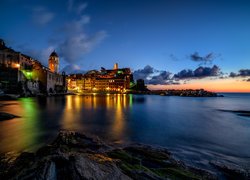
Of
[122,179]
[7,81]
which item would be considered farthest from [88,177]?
[7,81]

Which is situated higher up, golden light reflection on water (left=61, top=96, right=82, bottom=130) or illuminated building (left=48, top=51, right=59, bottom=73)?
illuminated building (left=48, top=51, right=59, bottom=73)

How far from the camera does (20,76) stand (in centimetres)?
6919

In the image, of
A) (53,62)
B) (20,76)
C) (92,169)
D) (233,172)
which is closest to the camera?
(92,169)

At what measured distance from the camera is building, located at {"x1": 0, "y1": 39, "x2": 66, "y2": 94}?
65875 mm

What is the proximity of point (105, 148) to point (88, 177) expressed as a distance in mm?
5696

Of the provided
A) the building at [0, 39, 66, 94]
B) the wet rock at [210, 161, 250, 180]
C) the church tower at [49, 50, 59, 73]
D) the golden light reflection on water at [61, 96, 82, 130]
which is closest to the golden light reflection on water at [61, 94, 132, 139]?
the golden light reflection on water at [61, 96, 82, 130]

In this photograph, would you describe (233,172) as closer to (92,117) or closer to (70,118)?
(92,117)

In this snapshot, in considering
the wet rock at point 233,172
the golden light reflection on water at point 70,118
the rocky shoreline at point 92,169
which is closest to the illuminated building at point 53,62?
the golden light reflection on water at point 70,118

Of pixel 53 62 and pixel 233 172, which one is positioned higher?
pixel 53 62

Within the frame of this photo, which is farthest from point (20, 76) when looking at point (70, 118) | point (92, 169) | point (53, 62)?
point (92, 169)

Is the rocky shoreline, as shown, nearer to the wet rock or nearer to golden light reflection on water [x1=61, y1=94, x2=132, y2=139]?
the wet rock

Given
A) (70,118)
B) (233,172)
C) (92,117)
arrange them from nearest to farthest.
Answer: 1. (233,172)
2. (70,118)
3. (92,117)

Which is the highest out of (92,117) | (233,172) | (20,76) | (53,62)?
(53,62)

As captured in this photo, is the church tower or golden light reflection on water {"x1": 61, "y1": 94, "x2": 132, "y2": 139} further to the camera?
the church tower
